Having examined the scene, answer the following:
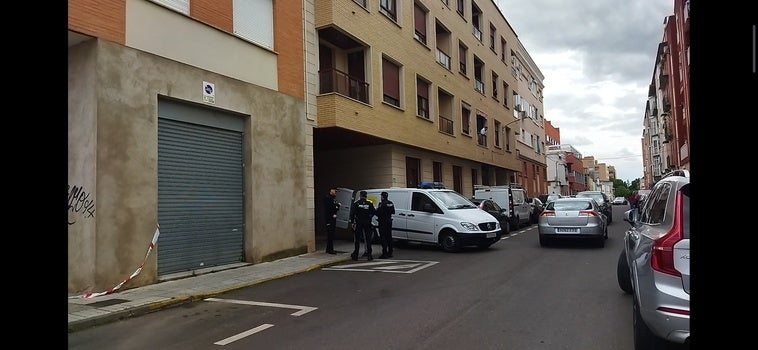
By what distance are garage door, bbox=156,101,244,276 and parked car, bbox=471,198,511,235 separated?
28.9ft

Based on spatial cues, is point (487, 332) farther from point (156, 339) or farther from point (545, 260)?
point (545, 260)

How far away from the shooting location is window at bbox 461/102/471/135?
26.2 metres

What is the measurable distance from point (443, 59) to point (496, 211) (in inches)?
354

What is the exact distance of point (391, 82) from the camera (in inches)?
738

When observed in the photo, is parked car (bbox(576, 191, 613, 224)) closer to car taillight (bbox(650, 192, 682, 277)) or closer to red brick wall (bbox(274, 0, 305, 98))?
red brick wall (bbox(274, 0, 305, 98))

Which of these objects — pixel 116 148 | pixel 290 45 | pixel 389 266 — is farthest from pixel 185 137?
pixel 389 266

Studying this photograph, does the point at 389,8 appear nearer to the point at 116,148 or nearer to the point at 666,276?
the point at 116,148

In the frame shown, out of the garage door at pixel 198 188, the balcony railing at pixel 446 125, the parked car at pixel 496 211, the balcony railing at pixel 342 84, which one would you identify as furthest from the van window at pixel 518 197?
the garage door at pixel 198 188

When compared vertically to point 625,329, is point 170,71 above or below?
above

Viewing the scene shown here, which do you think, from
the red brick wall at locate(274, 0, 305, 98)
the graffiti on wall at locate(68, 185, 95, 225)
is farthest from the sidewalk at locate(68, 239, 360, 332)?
the red brick wall at locate(274, 0, 305, 98)

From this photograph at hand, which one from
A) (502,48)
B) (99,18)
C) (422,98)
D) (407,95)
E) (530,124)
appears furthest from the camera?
(530,124)
